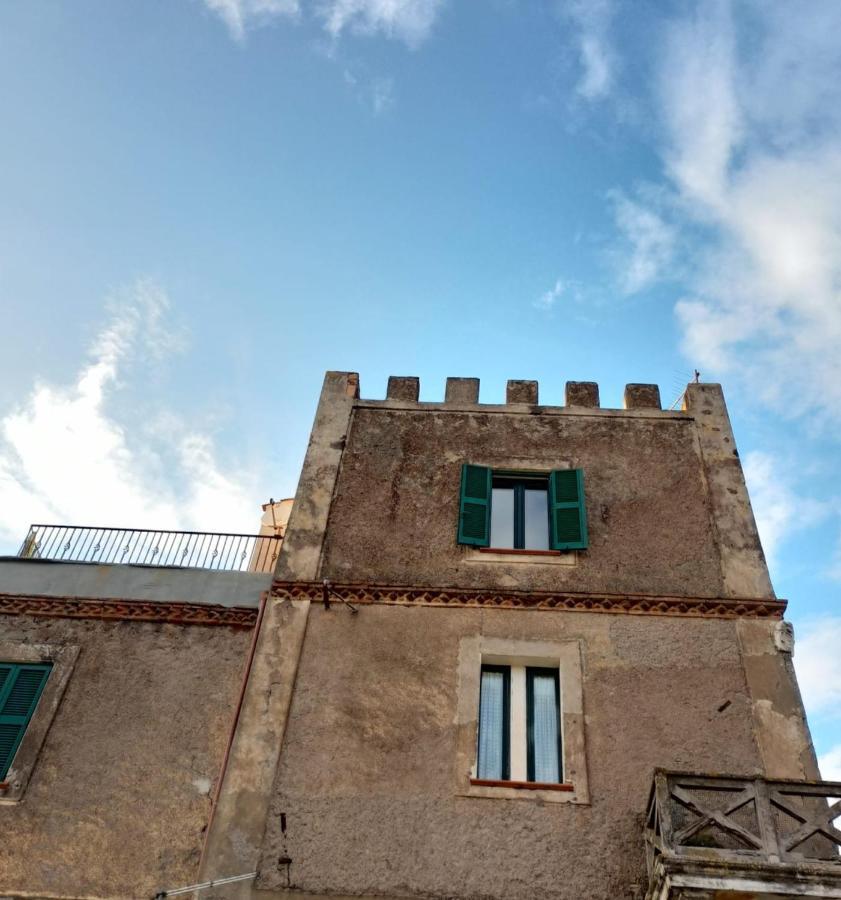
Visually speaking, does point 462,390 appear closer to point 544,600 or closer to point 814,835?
point 544,600

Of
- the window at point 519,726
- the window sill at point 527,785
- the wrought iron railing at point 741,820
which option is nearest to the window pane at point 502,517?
the window at point 519,726

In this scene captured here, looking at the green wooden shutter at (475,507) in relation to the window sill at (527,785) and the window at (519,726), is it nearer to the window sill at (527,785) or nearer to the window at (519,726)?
the window at (519,726)

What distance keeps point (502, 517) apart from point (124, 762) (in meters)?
5.32

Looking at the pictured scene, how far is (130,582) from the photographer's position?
10.8 m

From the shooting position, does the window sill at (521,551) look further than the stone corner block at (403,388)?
No

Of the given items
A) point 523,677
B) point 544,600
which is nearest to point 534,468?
point 544,600

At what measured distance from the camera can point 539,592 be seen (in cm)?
1010

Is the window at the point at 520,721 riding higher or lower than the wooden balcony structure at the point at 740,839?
higher

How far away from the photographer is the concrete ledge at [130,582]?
10.6 metres

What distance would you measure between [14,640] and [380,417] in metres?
5.51

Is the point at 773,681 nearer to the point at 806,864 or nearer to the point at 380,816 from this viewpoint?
the point at 806,864

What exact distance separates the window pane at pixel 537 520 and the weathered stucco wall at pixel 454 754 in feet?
4.21

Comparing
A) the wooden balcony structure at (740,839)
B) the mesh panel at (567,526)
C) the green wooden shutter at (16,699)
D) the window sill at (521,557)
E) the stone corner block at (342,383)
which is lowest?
the wooden balcony structure at (740,839)

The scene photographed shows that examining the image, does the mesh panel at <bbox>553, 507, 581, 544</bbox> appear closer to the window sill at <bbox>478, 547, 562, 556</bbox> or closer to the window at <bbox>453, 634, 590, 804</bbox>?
the window sill at <bbox>478, 547, 562, 556</bbox>
